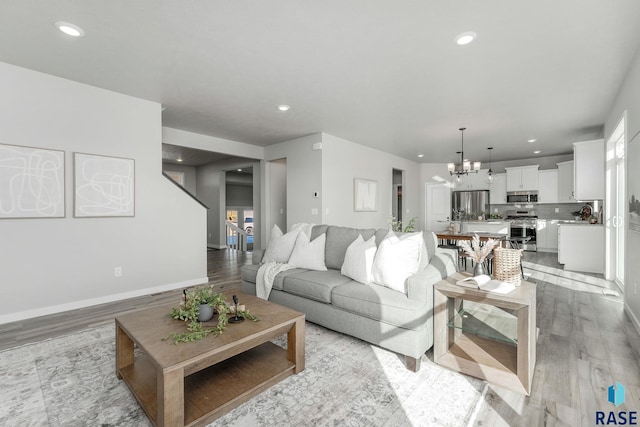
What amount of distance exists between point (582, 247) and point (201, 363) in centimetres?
671

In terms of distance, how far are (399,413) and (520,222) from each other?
8074 mm

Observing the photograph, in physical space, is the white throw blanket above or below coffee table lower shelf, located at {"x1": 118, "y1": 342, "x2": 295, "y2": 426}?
above

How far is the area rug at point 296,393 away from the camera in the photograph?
168 centimetres

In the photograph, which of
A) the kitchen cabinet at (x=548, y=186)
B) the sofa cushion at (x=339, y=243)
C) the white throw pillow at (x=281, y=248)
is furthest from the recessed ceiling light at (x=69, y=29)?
the kitchen cabinet at (x=548, y=186)

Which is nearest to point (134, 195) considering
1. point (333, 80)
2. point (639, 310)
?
point (333, 80)

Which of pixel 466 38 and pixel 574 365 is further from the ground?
pixel 466 38

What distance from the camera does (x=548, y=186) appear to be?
7.80 metres

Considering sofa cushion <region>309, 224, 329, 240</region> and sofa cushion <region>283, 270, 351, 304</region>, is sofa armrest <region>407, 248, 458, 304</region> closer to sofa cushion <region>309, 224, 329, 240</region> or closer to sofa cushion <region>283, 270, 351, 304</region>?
sofa cushion <region>283, 270, 351, 304</region>

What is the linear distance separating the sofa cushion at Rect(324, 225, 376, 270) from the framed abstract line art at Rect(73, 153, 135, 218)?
8.95 feet

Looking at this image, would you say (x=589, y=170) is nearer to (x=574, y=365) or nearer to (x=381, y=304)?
(x=574, y=365)

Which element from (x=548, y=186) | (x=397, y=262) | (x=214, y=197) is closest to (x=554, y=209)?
(x=548, y=186)

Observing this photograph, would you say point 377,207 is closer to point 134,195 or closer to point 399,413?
point 134,195

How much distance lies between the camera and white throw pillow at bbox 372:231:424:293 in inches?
98.9

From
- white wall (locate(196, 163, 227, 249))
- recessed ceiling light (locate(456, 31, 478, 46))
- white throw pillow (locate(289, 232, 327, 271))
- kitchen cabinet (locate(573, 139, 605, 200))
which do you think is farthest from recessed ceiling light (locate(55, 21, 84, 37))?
kitchen cabinet (locate(573, 139, 605, 200))
